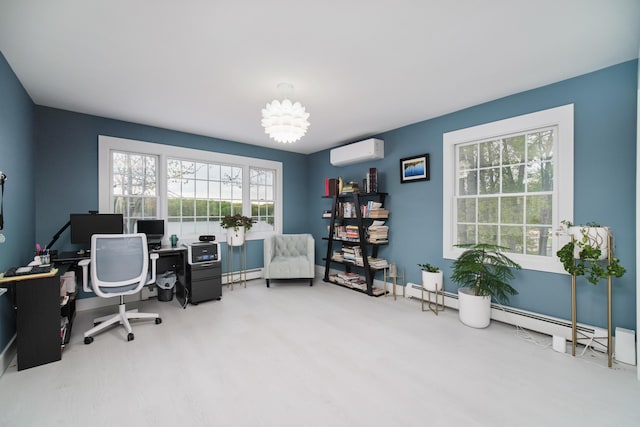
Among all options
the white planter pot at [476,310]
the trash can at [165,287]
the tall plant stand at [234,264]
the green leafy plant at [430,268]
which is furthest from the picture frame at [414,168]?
the trash can at [165,287]

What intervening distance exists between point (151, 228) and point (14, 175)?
1.52 metres

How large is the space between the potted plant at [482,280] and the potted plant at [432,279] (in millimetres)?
354

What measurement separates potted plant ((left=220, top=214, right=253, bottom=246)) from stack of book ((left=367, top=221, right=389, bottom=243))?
2090 mm

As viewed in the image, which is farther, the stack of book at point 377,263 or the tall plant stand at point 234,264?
the tall plant stand at point 234,264

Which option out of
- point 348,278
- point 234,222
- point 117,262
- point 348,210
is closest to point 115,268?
point 117,262

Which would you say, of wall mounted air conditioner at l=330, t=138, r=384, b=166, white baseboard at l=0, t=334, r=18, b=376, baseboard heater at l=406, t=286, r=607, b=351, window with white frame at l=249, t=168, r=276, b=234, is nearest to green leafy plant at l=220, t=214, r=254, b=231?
window with white frame at l=249, t=168, r=276, b=234

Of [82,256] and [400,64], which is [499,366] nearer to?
[400,64]

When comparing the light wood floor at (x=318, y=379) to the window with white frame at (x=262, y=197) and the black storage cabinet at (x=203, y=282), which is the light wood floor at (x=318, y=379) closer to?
the black storage cabinet at (x=203, y=282)

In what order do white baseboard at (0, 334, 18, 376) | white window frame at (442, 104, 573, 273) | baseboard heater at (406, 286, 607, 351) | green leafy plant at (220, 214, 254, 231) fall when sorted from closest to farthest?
1. white baseboard at (0, 334, 18, 376)
2. baseboard heater at (406, 286, 607, 351)
3. white window frame at (442, 104, 573, 273)
4. green leafy plant at (220, 214, 254, 231)

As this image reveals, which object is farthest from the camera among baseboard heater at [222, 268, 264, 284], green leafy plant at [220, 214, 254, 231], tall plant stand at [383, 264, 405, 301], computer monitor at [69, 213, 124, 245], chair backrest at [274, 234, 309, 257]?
chair backrest at [274, 234, 309, 257]

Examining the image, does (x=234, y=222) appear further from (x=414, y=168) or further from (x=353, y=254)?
(x=414, y=168)

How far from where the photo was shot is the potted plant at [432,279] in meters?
3.53

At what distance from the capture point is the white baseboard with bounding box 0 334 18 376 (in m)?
2.19

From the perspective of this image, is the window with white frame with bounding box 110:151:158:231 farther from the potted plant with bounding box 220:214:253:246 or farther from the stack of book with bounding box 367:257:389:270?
the stack of book with bounding box 367:257:389:270
